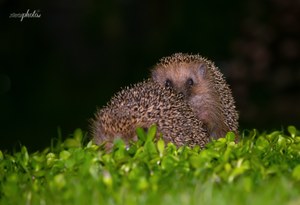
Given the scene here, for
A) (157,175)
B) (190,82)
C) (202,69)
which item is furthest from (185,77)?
(157,175)

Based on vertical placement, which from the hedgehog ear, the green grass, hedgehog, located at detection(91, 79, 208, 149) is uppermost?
the hedgehog ear

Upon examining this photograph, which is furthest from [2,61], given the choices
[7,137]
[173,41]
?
[7,137]

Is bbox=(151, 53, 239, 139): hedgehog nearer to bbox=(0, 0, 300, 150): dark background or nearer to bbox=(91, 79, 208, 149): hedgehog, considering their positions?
bbox=(91, 79, 208, 149): hedgehog

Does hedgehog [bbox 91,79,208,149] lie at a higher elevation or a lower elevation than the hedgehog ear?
lower

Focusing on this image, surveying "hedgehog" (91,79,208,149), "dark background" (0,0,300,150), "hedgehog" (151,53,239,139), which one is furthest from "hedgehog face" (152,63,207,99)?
"dark background" (0,0,300,150)

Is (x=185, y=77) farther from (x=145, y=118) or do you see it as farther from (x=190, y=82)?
(x=145, y=118)

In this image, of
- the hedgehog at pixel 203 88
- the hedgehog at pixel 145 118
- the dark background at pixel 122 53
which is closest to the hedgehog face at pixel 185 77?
the hedgehog at pixel 203 88
